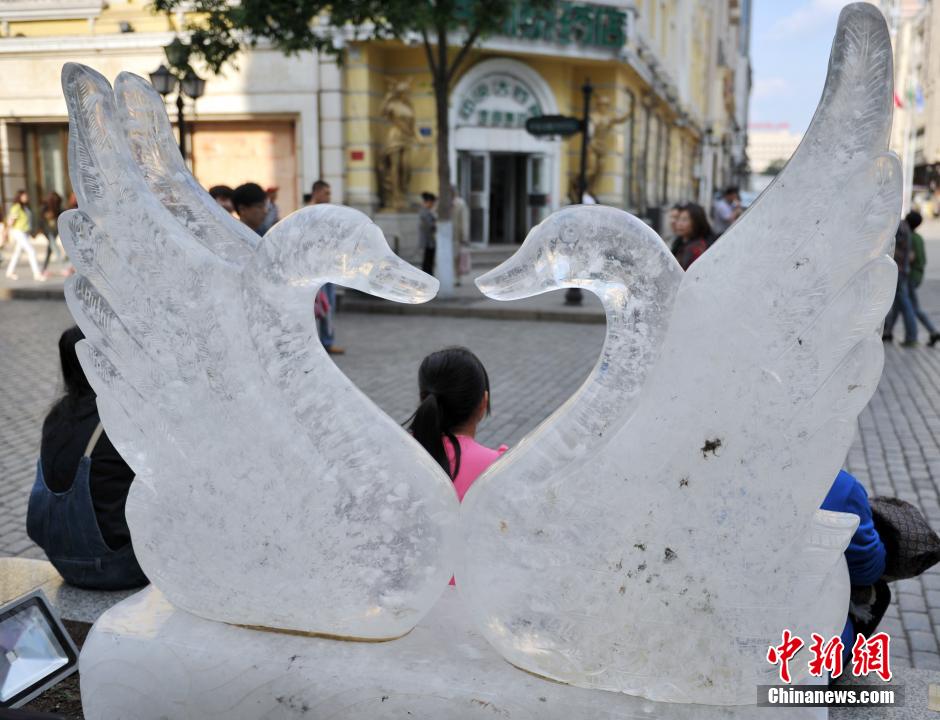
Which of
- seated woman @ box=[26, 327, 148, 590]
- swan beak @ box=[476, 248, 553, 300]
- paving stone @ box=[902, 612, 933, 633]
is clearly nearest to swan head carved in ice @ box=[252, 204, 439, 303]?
swan beak @ box=[476, 248, 553, 300]

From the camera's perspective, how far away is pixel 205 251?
230cm

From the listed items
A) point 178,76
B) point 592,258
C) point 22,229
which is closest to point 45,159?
point 22,229

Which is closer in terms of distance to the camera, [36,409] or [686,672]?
[686,672]

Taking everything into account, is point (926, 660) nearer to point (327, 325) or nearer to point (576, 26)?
point (327, 325)

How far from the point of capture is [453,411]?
2721 millimetres

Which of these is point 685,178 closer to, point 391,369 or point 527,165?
point 527,165

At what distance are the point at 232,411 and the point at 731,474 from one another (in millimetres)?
1252

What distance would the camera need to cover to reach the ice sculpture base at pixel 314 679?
2.11 metres

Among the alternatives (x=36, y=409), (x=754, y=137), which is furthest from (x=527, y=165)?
(x=754, y=137)

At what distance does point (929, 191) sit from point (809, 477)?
54171 mm

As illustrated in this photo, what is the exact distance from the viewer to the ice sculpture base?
211 centimetres

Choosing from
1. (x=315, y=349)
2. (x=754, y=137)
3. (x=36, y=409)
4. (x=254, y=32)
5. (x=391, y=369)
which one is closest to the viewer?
(x=315, y=349)

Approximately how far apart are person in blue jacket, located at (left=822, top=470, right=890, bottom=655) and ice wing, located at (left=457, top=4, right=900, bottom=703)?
17.4 inches

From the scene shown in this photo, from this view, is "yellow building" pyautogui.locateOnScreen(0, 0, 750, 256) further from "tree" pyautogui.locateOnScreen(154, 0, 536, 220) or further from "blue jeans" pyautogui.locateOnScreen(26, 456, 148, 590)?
"blue jeans" pyautogui.locateOnScreen(26, 456, 148, 590)
